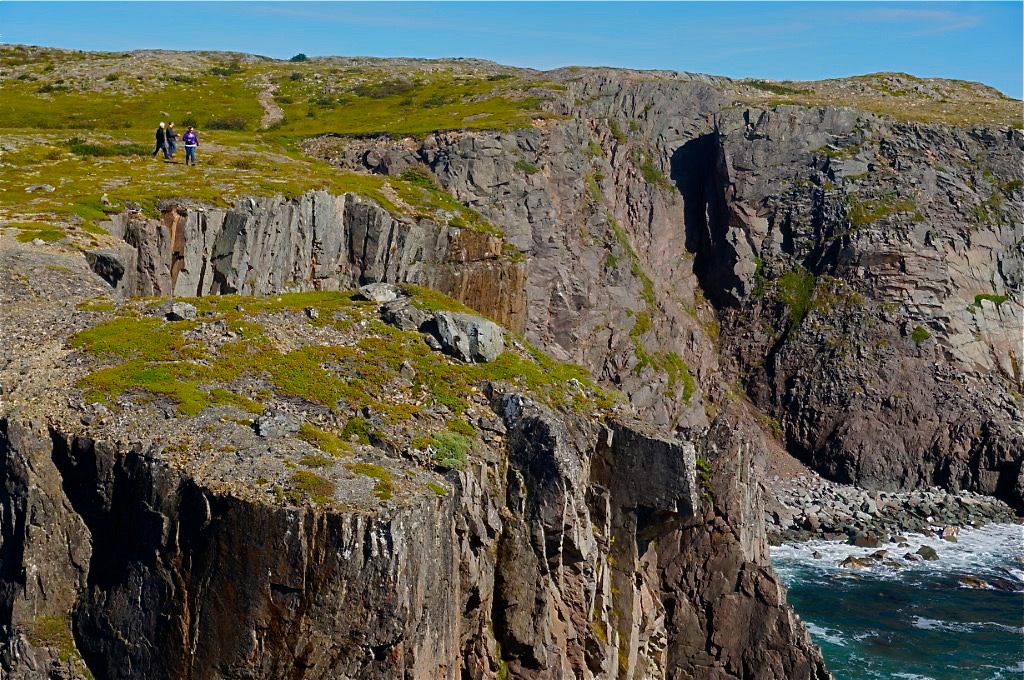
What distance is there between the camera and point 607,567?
97.4 feet

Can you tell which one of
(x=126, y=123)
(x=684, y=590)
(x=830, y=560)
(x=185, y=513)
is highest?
(x=126, y=123)

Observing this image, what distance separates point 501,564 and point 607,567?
4574mm

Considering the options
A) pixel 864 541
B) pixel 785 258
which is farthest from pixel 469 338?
pixel 785 258

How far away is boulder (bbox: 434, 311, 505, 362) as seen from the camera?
30172 millimetres

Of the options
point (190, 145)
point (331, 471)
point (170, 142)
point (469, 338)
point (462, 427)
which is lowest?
point (331, 471)

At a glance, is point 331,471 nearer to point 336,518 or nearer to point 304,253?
point 336,518

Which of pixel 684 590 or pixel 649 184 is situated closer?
pixel 684 590

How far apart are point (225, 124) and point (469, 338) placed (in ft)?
202

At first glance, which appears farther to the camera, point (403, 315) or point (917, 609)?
point (917, 609)

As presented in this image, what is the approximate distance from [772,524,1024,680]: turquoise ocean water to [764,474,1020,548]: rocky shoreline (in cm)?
179

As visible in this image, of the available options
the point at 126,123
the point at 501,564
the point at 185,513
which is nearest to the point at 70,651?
the point at 185,513

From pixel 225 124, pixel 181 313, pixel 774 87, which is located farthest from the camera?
pixel 774 87

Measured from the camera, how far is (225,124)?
84875 mm

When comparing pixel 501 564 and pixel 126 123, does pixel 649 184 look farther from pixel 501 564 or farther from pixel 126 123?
pixel 501 564
